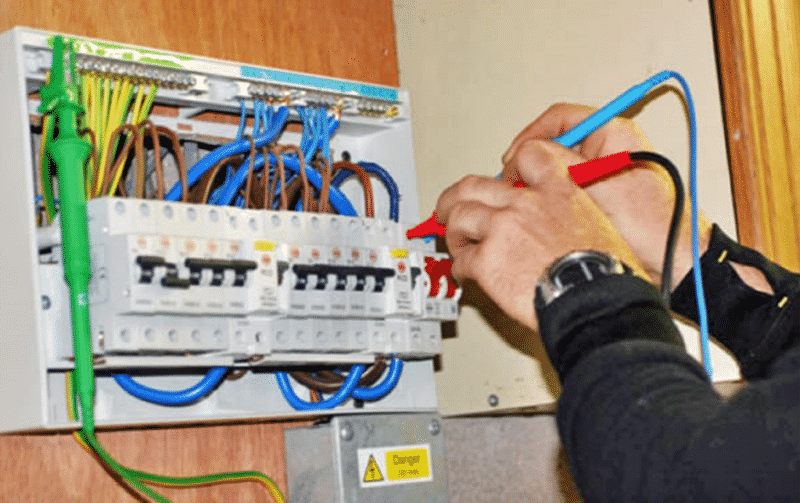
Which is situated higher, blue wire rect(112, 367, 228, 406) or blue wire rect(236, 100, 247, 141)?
blue wire rect(236, 100, 247, 141)

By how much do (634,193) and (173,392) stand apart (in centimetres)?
61

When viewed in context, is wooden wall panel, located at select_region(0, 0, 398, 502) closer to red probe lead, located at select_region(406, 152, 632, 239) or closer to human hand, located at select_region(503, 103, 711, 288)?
human hand, located at select_region(503, 103, 711, 288)

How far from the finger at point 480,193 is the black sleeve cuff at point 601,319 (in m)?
0.18

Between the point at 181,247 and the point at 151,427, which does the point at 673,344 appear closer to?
the point at 181,247

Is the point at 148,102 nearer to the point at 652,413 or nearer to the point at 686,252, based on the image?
the point at 686,252

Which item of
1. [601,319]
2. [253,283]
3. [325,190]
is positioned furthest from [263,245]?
[601,319]

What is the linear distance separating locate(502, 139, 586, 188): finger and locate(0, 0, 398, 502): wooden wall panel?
0.62m

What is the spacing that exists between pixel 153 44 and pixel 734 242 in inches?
31.7

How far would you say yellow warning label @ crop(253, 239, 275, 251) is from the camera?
4.52ft

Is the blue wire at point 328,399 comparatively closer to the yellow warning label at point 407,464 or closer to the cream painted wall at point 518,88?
the yellow warning label at point 407,464

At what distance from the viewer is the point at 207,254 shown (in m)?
1.34

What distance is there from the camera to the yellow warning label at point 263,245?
4.52ft

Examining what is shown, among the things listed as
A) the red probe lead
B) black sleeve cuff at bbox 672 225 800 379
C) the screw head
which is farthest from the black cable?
the screw head

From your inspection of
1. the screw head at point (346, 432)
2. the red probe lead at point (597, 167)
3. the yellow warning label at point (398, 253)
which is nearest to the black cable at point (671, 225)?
the red probe lead at point (597, 167)
